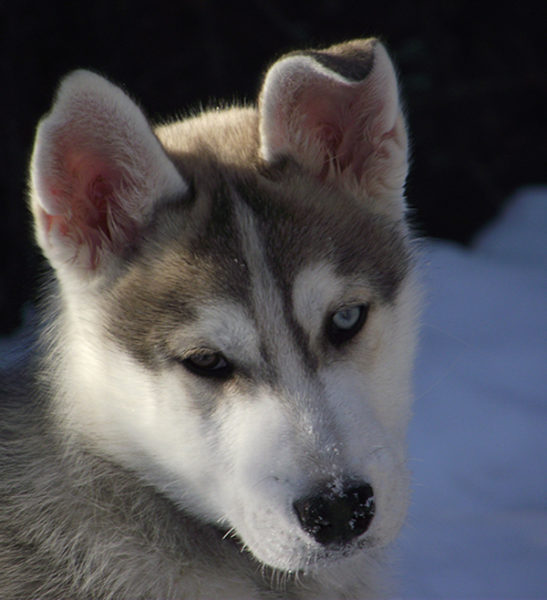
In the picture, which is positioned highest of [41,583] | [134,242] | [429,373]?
[134,242]

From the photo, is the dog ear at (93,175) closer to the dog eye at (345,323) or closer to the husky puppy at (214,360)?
the husky puppy at (214,360)

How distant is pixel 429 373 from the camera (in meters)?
4.93

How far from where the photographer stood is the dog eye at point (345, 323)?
2330 mm

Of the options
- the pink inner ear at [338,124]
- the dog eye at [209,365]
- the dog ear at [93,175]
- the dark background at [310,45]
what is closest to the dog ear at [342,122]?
the pink inner ear at [338,124]

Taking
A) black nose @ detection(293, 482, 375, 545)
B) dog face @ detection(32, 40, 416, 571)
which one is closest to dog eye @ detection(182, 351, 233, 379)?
dog face @ detection(32, 40, 416, 571)

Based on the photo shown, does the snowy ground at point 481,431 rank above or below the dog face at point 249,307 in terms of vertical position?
below

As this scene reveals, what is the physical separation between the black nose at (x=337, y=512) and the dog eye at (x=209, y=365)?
1.34ft

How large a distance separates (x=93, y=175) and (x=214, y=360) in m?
0.65

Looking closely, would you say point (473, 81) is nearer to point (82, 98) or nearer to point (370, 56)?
point (370, 56)

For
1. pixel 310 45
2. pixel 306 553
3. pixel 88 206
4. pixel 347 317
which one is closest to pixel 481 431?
pixel 347 317

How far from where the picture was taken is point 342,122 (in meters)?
2.65

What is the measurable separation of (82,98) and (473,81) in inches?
195

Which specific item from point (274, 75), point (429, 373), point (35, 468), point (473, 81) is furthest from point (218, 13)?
point (35, 468)

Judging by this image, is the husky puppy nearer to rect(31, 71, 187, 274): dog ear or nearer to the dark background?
rect(31, 71, 187, 274): dog ear
